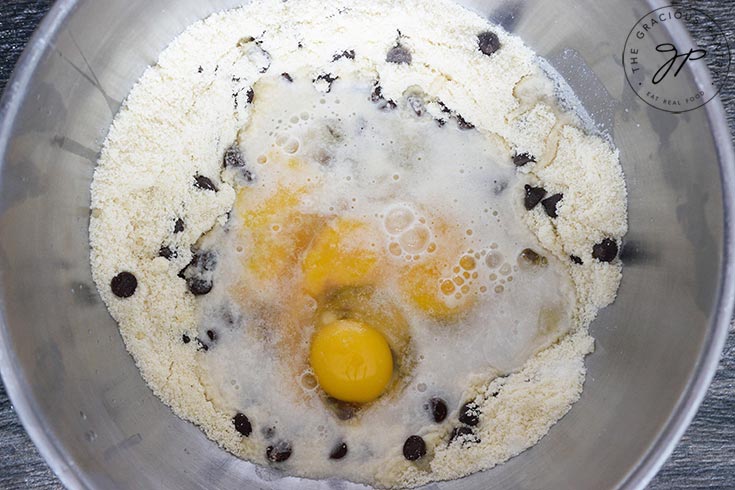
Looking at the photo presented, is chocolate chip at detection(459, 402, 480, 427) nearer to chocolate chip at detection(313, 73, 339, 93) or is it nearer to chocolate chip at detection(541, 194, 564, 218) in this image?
chocolate chip at detection(541, 194, 564, 218)

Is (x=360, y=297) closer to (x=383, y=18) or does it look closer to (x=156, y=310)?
(x=156, y=310)

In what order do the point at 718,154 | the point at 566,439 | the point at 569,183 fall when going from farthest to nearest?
the point at 569,183, the point at 566,439, the point at 718,154

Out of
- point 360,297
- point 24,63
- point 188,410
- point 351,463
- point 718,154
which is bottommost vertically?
point 351,463

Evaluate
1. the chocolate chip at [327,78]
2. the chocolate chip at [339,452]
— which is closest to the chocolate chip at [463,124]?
the chocolate chip at [327,78]

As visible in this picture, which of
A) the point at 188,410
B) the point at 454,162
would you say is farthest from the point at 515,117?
the point at 188,410

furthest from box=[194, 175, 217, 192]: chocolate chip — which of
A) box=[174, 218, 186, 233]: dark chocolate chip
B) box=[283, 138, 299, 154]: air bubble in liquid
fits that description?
box=[283, 138, 299, 154]: air bubble in liquid

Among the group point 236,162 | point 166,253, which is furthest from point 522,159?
point 166,253
